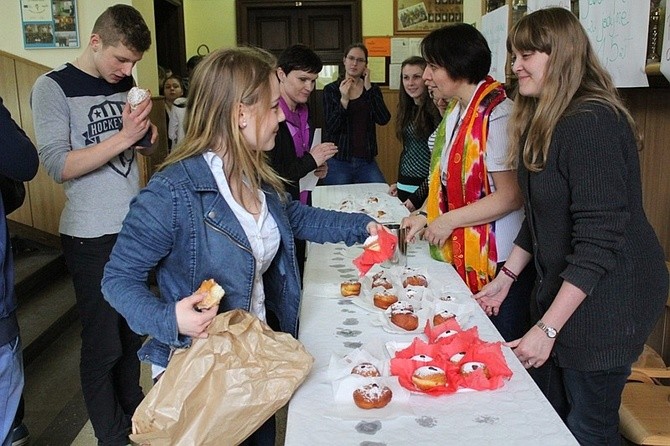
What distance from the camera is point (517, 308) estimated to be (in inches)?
73.9

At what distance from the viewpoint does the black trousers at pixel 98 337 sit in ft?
7.02

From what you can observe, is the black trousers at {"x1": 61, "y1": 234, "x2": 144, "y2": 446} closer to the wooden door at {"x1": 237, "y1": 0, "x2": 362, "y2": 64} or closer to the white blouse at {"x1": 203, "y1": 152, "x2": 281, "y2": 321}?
the white blouse at {"x1": 203, "y1": 152, "x2": 281, "y2": 321}

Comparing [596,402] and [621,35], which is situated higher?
[621,35]

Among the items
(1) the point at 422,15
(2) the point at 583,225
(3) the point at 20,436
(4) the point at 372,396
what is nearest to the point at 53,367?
(3) the point at 20,436

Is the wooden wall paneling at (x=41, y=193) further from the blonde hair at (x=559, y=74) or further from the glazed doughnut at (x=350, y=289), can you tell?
the blonde hair at (x=559, y=74)

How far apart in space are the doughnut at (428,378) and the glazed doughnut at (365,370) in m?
0.08

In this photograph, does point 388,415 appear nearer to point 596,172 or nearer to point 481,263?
point 596,172

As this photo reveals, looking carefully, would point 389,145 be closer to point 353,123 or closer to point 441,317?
point 353,123

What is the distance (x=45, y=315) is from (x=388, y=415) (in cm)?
307

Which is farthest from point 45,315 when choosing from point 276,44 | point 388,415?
point 276,44

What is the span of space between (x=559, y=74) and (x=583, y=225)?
35cm

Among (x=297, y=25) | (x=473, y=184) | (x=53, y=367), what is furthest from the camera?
(x=297, y=25)

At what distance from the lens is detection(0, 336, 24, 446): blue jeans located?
4.91 feet

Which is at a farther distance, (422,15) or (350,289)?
(422,15)
